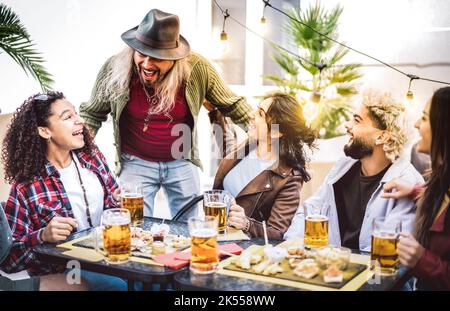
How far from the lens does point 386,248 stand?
1.87 m

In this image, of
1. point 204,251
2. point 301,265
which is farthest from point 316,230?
point 204,251

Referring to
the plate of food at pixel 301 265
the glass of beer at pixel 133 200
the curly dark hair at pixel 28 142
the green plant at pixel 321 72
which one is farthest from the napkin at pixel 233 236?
the green plant at pixel 321 72

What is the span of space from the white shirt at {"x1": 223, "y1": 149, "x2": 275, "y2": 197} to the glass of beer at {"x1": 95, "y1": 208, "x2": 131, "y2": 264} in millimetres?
1022

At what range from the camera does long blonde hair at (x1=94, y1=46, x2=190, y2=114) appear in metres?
3.14

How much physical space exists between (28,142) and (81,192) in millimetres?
315

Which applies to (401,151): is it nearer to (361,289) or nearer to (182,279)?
(361,289)

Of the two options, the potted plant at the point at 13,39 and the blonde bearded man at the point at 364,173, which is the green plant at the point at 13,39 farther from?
the blonde bearded man at the point at 364,173

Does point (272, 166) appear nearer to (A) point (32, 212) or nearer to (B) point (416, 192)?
(B) point (416, 192)

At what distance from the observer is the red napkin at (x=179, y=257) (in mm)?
1915

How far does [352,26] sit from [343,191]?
262 cm

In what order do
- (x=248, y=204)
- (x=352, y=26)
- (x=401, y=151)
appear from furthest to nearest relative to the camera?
(x=352, y=26)
(x=248, y=204)
(x=401, y=151)

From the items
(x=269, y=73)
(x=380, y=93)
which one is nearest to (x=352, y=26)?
(x=269, y=73)

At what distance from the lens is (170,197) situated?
349 cm

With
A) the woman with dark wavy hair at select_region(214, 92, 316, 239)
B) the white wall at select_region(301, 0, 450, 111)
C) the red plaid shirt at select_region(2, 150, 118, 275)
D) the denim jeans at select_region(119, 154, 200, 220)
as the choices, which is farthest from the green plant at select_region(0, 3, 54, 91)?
the white wall at select_region(301, 0, 450, 111)
